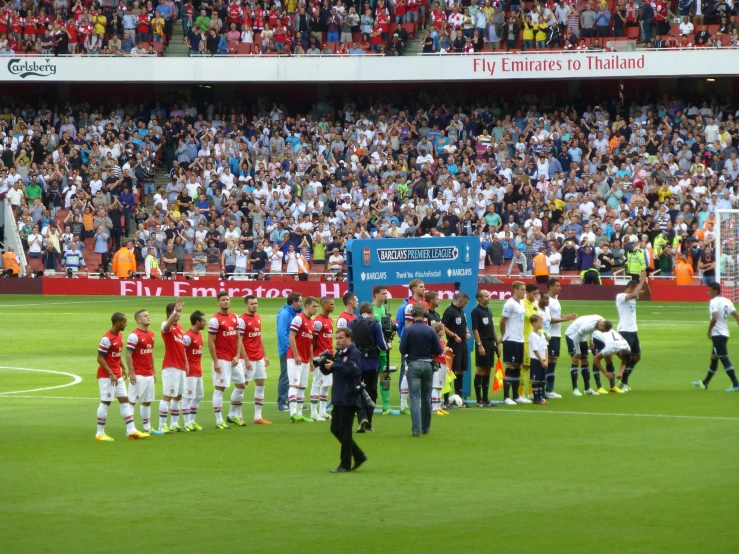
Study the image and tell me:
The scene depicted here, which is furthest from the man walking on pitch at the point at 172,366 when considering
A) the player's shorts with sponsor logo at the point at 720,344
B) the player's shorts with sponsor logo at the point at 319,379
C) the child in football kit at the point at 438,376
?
the player's shorts with sponsor logo at the point at 720,344

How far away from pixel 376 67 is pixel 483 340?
31875 millimetres

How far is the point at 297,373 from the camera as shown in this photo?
730 inches

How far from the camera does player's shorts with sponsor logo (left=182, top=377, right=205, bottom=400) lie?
58.0 ft

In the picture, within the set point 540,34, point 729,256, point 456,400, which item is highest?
point 540,34

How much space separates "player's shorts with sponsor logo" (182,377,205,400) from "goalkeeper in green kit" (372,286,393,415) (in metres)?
2.74

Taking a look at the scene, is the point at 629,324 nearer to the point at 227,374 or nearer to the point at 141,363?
the point at 227,374

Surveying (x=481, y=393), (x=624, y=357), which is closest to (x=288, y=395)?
(x=481, y=393)

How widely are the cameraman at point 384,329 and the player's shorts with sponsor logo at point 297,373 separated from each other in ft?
3.85

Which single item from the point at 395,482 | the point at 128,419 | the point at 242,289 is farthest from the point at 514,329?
the point at 242,289

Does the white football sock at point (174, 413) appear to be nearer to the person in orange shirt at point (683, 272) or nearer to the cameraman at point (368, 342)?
the cameraman at point (368, 342)

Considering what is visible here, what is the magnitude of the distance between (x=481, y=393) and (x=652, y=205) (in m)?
23.2

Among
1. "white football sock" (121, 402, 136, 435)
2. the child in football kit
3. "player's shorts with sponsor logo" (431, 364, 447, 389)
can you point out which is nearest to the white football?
the child in football kit

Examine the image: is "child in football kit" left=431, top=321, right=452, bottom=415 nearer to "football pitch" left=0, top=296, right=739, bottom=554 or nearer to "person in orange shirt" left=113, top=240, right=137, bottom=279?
"football pitch" left=0, top=296, right=739, bottom=554

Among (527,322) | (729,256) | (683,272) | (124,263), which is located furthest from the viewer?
(124,263)
